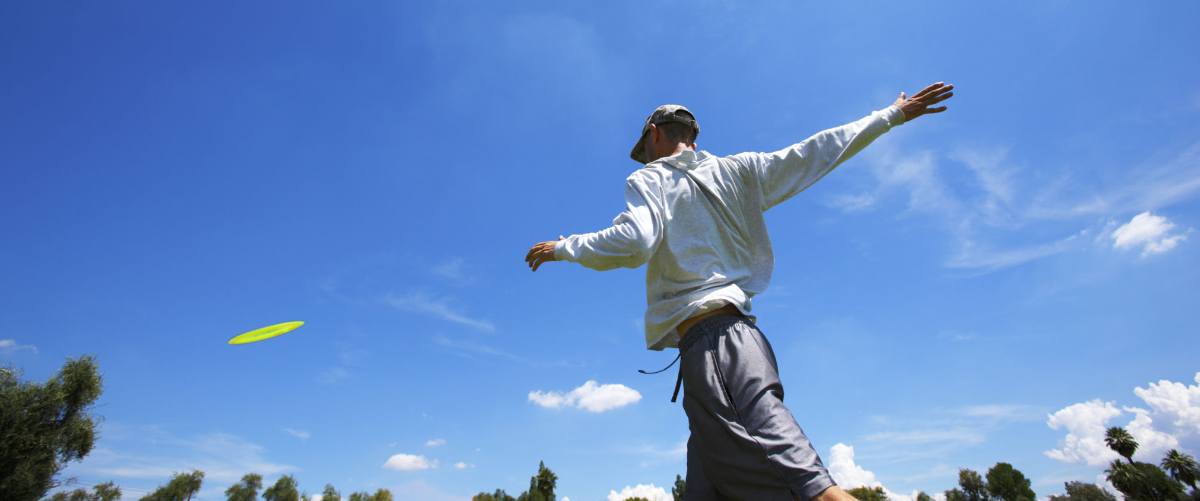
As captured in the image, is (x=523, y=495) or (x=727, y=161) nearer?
(x=727, y=161)

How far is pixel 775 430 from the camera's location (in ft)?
6.45

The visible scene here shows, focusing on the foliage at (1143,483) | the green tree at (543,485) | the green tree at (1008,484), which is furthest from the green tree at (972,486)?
the green tree at (543,485)

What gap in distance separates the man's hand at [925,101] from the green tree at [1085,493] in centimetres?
9964

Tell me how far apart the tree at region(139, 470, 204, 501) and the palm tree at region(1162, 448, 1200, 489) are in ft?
420

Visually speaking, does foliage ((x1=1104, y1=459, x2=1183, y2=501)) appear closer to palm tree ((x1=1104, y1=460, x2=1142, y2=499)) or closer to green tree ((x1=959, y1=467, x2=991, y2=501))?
palm tree ((x1=1104, y1=460, x2=1142, y2=499))

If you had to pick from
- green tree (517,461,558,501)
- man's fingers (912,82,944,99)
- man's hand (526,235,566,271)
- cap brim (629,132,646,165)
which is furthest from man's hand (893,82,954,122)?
green tree (517,461,558,501)

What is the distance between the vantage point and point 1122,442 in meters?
63.8

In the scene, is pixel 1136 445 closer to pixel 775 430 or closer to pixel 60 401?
pixel 775 430

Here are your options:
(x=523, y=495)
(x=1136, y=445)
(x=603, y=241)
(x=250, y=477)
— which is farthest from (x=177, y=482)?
(x=1136, y=445)

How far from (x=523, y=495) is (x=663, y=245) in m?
83.8

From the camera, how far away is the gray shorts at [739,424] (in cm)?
188

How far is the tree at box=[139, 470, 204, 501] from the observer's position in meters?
65.8

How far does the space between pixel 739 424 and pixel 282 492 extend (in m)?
101

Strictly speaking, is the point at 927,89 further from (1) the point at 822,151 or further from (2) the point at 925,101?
(1) the point at 822,151
